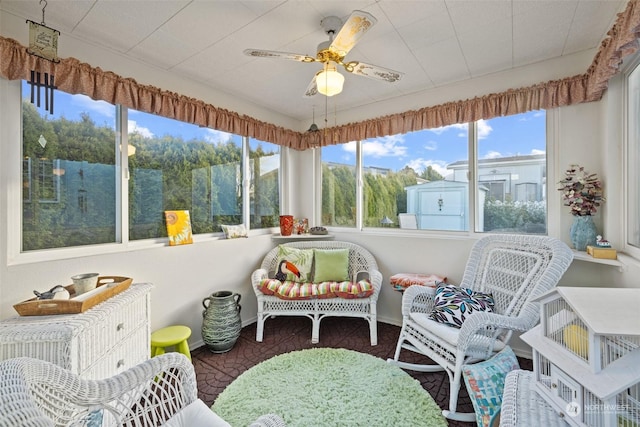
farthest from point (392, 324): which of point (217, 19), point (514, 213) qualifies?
point (217, 19)

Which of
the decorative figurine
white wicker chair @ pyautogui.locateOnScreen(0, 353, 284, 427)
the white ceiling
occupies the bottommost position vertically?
white wicker chair @ pyautogui.locateOnScreen(0, 353, 284, 427)

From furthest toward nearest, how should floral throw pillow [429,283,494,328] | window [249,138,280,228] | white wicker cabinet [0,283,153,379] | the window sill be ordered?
window [249,138,280,228] → floral throw pillow [429,283,494,328] → the window sill → white wicker cabinet [0,283,153,379]

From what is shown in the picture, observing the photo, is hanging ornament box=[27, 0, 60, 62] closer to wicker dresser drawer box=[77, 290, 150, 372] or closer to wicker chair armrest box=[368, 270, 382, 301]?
wicker dresser drawer box=[77, 290, 150, 372]

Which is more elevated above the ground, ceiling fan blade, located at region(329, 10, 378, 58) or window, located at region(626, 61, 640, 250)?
ceiling fan blade, located at region(329, 10, 378, 58)

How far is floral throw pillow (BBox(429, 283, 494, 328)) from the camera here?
1.95m

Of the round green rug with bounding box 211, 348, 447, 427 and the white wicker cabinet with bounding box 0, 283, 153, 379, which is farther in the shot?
the round green rug with bounding box 211, 348, 447, 427

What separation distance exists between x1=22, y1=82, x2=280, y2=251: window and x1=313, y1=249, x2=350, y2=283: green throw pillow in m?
0.99

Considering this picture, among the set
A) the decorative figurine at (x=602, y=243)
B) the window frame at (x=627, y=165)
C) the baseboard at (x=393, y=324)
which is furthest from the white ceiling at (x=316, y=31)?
the baseboard at (x=393, y=324)

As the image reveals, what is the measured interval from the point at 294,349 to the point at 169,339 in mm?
1040

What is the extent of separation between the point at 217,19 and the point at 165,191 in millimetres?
1490

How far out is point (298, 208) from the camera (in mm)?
3793

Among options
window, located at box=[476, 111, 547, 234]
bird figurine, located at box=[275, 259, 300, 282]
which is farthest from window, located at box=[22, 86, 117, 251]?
window, located at box=[476, 111, 547, 234]

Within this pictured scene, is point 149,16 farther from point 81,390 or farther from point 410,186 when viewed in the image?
point 410,186

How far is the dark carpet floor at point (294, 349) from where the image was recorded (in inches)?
75.8
